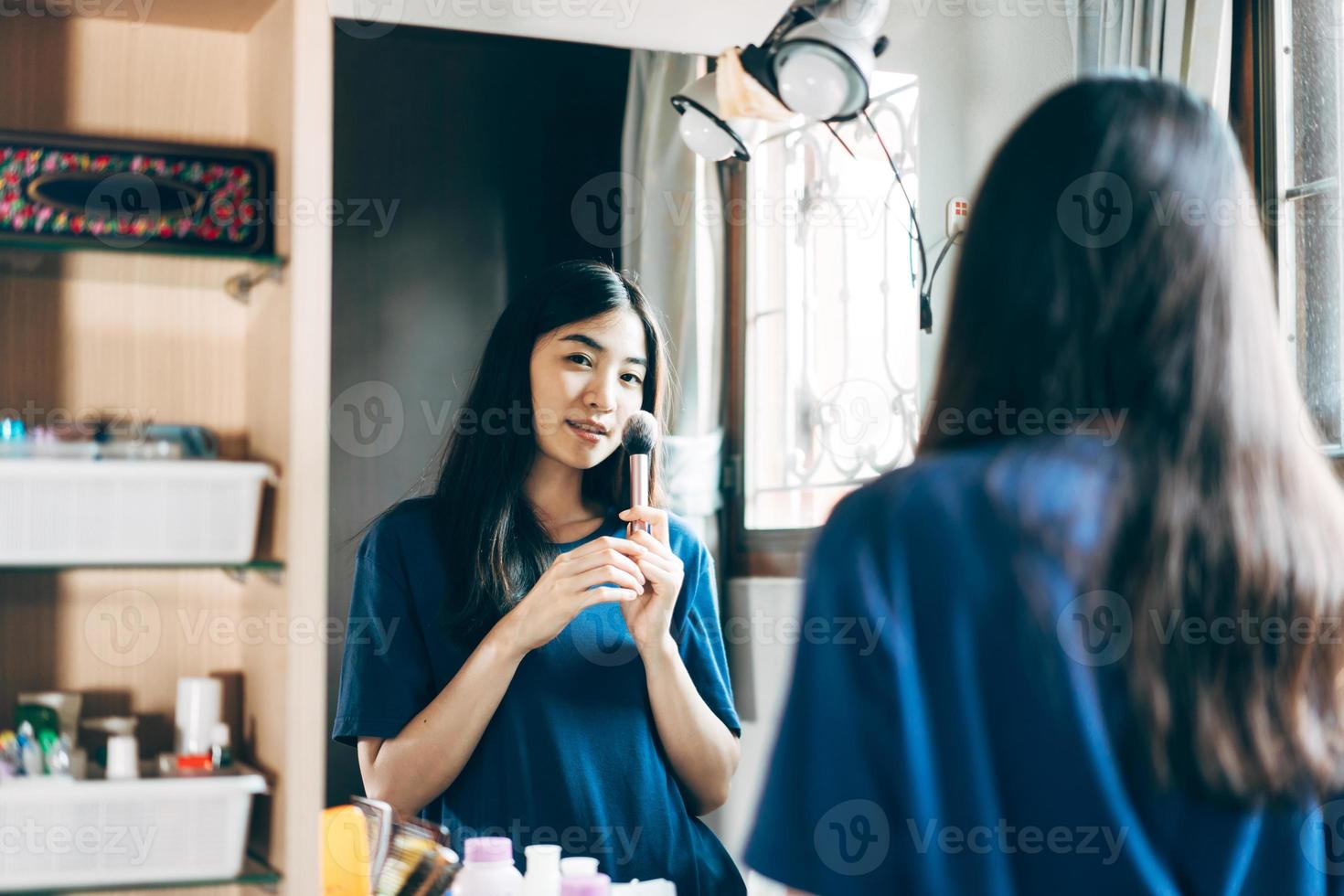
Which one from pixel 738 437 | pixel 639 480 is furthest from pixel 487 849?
Result: pixel 738 437

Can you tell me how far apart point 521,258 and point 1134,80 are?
2.05 feet

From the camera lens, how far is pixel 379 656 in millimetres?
1077

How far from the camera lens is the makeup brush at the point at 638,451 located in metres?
1.12

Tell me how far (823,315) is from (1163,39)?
474 mm

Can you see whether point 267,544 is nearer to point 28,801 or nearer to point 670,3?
point 28,801

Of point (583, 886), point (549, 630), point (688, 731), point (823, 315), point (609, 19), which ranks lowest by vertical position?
point (583, 886)

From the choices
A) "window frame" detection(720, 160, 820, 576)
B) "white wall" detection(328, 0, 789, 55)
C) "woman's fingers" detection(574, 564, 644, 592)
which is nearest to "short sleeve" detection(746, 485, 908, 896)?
"woman's fingers" detection(574, 564, 644, 592)

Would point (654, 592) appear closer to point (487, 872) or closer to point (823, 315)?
point (487, 872)

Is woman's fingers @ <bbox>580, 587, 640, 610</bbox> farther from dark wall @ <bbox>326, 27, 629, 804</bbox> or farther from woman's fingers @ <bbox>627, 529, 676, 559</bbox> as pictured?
dark wall @ <bbox>326, 27, 629, 804</bbox>

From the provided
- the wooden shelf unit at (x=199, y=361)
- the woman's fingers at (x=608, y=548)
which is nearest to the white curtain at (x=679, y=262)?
the woman's fingers at (x=608, y=548)

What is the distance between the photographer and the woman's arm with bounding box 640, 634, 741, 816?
1133 millimetres

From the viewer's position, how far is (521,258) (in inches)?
44.4

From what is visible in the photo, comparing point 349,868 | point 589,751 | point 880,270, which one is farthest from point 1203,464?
point 880,270

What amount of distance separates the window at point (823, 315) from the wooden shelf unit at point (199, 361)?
1.57 ft
